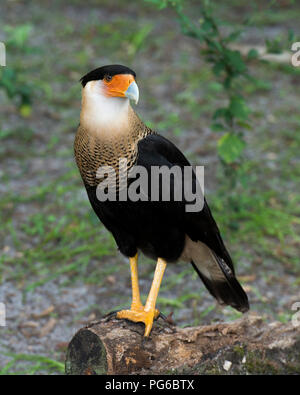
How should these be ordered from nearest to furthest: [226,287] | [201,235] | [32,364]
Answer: [201,235], [226,287], [32,364]

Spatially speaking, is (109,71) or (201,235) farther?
(201,235)

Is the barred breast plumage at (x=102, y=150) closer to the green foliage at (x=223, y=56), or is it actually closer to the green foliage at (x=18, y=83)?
the green foliage at (x=223, y=56)

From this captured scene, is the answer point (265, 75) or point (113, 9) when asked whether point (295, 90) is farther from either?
point (113, 9)

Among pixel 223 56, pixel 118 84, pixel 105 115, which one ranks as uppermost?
pixel 223 56

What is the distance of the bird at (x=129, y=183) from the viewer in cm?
250

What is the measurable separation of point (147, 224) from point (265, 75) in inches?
186

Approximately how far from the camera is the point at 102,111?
2.50 meters

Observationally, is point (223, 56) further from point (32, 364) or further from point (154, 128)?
point (32, 364)

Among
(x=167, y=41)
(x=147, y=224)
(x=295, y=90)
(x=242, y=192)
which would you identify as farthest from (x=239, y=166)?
(x=167, y=41)

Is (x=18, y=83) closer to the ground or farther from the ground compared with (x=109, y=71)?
farther from the ground

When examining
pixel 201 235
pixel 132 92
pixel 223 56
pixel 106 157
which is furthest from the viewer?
pixel 223 56

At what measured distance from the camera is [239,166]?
4.38 metres

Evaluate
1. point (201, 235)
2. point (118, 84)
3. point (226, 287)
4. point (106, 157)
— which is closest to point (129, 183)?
point (106, 157)

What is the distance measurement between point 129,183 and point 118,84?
0.42m
